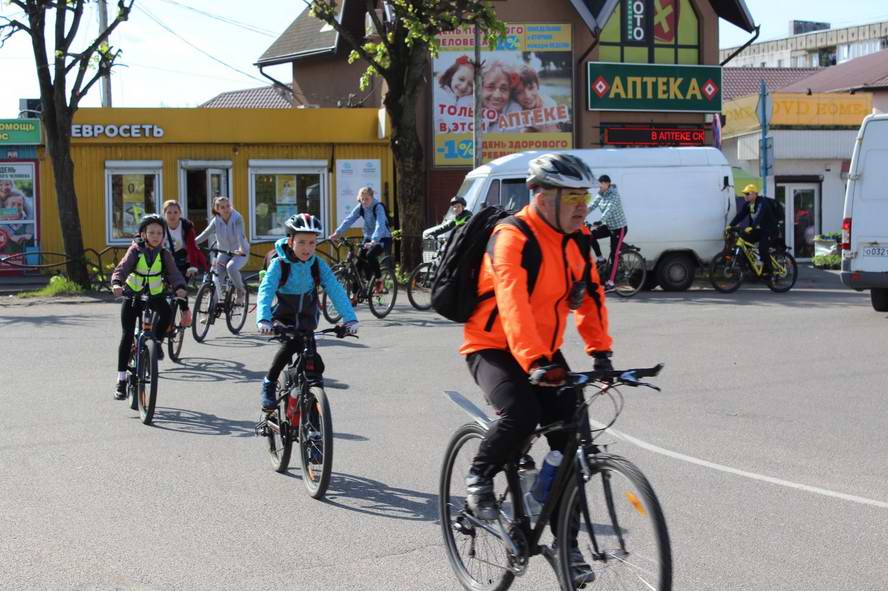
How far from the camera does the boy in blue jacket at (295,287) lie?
7.43 m

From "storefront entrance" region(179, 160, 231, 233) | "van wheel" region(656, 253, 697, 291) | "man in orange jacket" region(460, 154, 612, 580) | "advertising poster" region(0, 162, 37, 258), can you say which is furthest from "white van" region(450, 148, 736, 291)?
"man in orange jacket" region(460, 154, 612, 580)

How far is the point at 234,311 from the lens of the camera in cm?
1484

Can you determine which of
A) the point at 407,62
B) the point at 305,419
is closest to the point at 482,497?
the point at 305,419

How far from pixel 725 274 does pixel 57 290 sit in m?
12.2

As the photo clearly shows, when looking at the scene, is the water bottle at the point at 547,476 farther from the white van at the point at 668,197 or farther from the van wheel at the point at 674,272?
the van wheel at the point at 674,272

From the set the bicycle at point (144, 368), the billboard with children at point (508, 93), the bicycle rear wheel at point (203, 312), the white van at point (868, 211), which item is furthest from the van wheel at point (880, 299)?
the billboard with children at point (508, 93)

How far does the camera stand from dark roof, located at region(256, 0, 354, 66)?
34.5 meters

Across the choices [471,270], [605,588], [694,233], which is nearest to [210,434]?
[471,270]

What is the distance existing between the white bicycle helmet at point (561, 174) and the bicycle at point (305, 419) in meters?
2.57

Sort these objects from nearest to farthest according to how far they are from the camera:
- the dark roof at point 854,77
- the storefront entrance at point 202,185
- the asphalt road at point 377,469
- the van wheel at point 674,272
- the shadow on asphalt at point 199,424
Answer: the asphalt road at point 377,469
the shadow on asphalt at point 199,424
the van wheel at point 674,272
the storefront entrance at point 202,185
the dark roof at point 854,77

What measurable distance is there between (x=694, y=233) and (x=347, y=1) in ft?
45.3

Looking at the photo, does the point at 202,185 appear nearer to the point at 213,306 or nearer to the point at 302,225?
the point at 213,306

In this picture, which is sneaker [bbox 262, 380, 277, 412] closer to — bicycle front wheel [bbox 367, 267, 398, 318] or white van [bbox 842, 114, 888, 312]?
bicycle front wheel [bbox 367, 267, 398, 318]

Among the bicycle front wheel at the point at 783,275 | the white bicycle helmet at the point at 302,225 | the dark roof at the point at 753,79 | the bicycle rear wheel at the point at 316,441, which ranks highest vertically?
the dark roof at the point at 753,79
